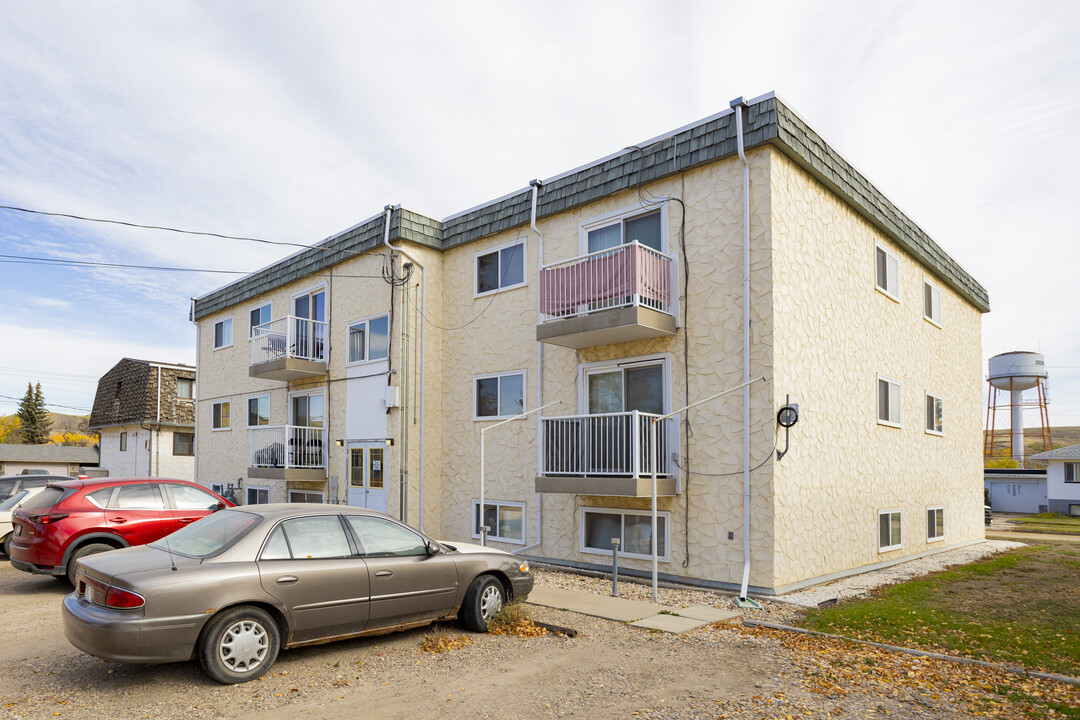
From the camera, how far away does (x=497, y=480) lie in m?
14.0

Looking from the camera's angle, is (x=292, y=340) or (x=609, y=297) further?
(x=292, y=340)

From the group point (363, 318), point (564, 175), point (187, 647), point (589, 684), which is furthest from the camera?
point (363, 318)

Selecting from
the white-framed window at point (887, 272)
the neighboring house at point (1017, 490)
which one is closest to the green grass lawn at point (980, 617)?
the white-framed window at point (887, 272)

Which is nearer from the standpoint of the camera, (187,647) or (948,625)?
(187,647)

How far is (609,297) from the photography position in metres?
11.3

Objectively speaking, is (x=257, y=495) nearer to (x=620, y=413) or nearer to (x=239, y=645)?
(x=620, y=413)

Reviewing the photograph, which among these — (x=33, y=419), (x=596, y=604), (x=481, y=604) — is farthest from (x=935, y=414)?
(x=33, y=419)

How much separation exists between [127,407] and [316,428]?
17.1m

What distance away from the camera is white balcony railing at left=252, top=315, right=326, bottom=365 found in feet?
58.4

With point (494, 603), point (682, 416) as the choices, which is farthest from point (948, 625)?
point (494, 603)

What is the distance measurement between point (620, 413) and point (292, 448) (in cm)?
990

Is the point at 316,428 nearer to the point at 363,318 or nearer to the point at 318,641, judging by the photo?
→ the point at 363,318

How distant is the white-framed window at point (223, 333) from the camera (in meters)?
22.3

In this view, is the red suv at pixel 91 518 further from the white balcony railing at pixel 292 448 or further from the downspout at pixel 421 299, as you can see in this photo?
the white balcony railing at pixel 292 448
